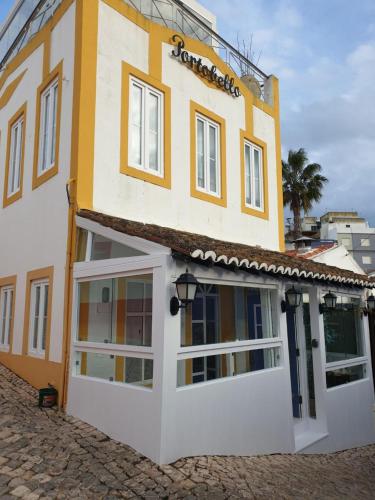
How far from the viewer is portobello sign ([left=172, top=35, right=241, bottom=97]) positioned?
9.09 metres

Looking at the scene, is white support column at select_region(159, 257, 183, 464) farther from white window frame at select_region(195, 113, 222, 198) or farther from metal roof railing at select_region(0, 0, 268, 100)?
→ metal roof railing at select_region(0, 0, 268, 100)

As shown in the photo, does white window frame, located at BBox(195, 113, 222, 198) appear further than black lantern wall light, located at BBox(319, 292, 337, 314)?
Yes

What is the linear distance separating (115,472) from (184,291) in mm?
2216

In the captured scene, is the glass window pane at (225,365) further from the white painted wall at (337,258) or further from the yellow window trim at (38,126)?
the white painted wall at (337,258)

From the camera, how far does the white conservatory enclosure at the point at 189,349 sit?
17.5 ft

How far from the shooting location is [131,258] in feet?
19.3

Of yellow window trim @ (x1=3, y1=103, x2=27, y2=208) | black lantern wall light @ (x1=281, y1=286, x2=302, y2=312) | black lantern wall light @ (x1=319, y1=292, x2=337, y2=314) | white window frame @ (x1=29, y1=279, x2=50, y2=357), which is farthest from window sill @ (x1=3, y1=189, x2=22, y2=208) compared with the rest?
black lantern wall light @ (x1=319, y1=292, x2=337, y2=314)

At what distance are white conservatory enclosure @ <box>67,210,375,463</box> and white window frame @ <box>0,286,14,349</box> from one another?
127 inches

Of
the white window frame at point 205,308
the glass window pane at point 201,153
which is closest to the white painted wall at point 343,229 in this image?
the glass window pane at point 201,153

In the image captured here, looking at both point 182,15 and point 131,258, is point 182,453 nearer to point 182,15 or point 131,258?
point 131,258

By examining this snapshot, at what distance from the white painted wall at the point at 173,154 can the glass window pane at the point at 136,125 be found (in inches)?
16.6

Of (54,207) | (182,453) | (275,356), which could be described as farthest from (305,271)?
(54,207)

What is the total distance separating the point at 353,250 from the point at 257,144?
1597 inches

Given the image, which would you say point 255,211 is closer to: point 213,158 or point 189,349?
point 213,158
